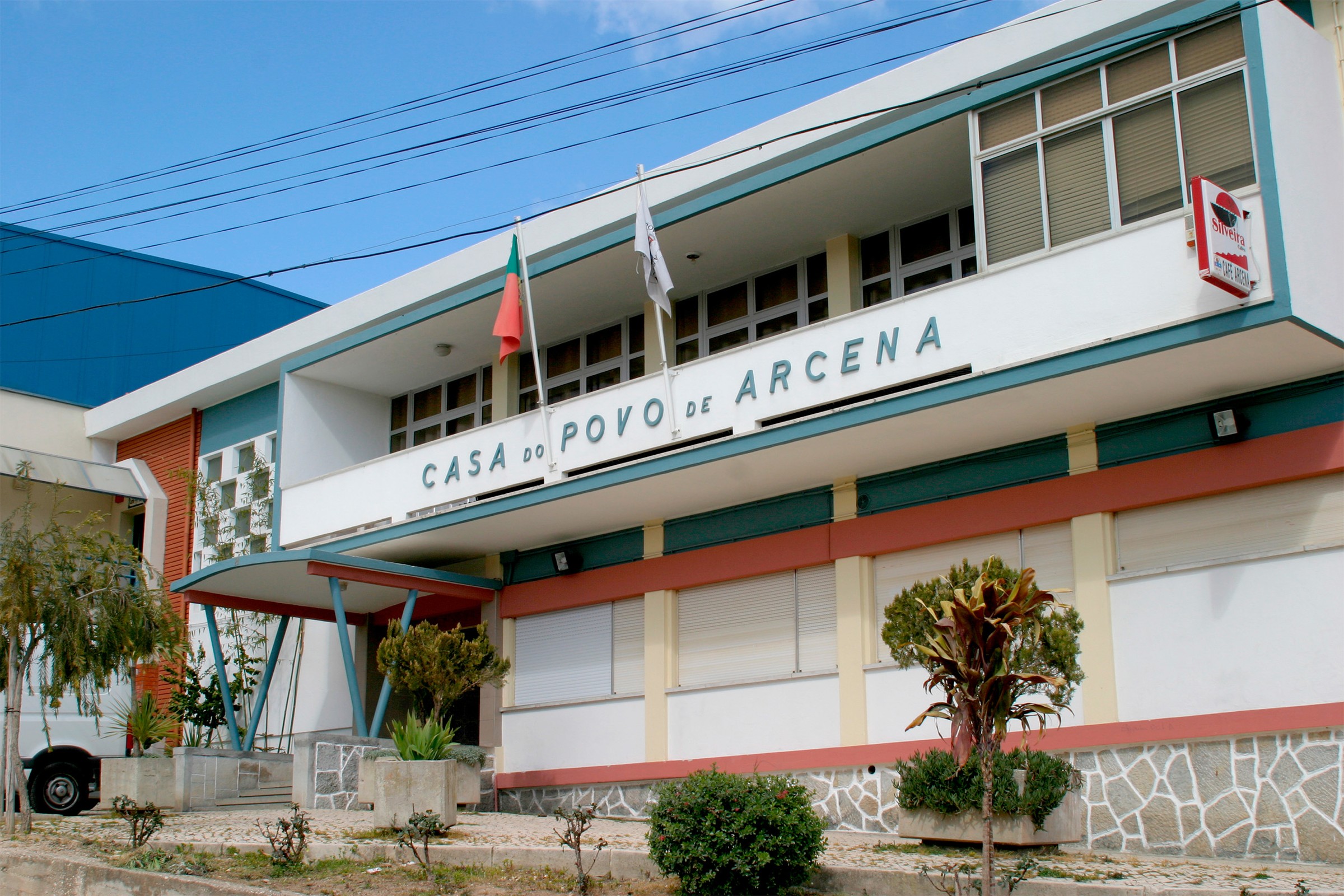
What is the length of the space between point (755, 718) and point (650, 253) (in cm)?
547

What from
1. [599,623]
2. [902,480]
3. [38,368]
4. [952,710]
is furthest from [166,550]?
[952,710]

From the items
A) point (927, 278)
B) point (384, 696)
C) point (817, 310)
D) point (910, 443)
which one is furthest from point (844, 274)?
point (384, 696)

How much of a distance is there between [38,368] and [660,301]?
1965cm

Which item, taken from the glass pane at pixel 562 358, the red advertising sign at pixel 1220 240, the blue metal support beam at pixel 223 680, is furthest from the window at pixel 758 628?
the blue metal support beam at pixel 223 680

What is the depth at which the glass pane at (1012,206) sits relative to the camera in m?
12.5

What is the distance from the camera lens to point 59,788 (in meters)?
18.5

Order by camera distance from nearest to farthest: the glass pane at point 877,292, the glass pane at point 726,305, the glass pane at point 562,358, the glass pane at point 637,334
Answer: the glass pane at point 877,292, the glass pane at point 726,305, the glass pane at point 637,334, the glass pane at point 562,358

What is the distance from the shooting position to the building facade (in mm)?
11250

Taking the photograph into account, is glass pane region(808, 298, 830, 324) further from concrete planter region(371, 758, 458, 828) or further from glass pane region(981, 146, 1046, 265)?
concrete planter region(371, 758, 458, 828)

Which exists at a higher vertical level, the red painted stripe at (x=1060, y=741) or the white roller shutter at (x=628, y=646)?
the white roller shutter at (x=628, y=646)

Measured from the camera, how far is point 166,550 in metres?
24.5

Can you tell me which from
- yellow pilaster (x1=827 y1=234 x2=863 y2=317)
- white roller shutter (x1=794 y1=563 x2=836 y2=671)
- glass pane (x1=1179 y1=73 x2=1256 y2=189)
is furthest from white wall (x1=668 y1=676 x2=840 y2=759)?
glass pane (x1=1179 y1=73 x2=1256 y2=189)

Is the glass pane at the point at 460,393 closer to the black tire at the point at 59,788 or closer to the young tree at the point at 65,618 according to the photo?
the young tree at the point at 65,618

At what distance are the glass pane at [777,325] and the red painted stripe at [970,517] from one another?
3002 millimetres
